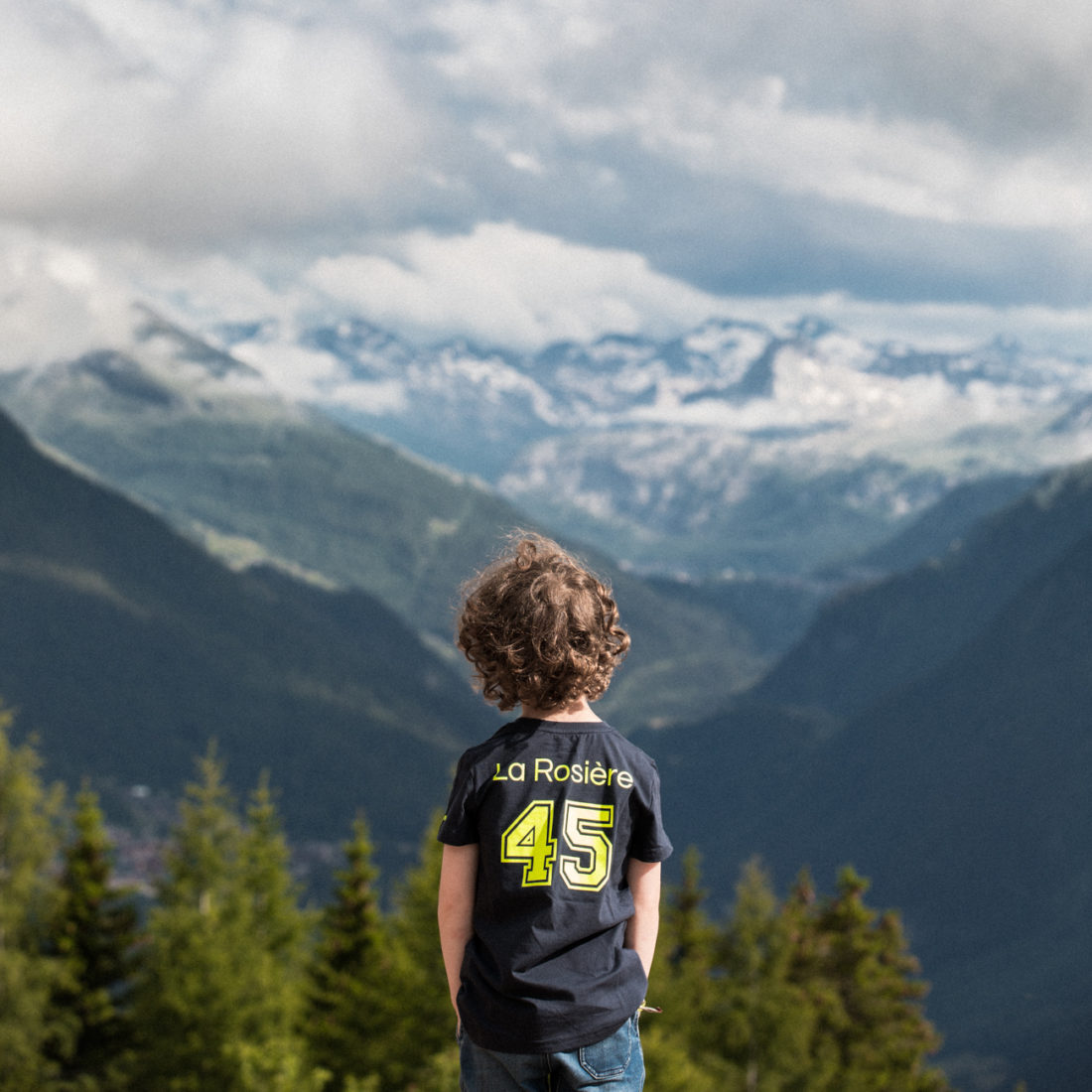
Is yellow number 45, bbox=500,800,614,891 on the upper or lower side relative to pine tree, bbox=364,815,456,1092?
lower

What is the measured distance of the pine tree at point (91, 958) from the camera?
4706 cm

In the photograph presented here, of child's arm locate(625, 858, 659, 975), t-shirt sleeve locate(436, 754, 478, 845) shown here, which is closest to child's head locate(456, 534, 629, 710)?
t-shirt sleeve locate(436, 754, 478, 845)

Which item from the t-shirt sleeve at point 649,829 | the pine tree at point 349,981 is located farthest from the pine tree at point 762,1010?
the t-shirt sleeve at point 649,829

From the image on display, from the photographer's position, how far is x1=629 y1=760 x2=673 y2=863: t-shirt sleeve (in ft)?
26.8

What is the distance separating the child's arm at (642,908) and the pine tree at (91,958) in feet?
147

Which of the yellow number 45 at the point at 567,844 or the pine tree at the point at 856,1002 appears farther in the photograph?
the pine tree at the point at 856,1002

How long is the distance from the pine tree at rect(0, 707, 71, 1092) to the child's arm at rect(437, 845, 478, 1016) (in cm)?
4191

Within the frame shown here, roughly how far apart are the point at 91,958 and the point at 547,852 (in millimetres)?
46669

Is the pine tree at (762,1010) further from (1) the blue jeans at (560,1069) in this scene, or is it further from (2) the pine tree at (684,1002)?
(1) the blue jeans at (560,1069)

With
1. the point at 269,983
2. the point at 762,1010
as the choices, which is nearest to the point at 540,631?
the point at 269,983

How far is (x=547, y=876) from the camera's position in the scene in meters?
8.05

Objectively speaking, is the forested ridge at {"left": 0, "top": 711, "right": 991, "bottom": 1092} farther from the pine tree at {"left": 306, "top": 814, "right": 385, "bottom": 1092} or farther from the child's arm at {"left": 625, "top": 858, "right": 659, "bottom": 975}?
the child's arm at {"left": 625, "top": 858, "right": 659, "bottom": 975}

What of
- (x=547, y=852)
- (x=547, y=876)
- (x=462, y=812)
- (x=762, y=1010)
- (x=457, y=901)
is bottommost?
(x=457, y=901)

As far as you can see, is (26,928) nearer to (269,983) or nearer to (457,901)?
(269,983)
